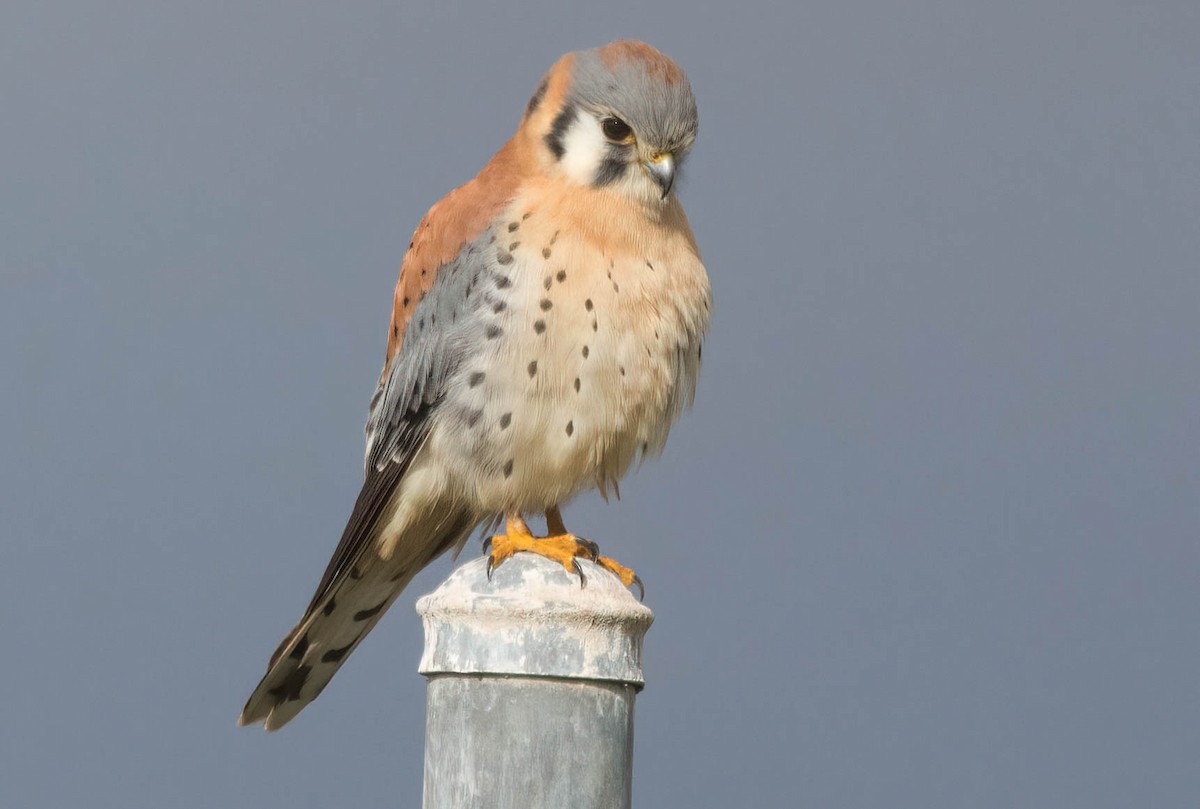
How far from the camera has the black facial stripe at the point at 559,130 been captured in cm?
395

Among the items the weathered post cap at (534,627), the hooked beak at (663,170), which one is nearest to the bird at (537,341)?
the hooked beak at (663,170)

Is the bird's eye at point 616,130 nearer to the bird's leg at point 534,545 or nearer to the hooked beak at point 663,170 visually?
the hooked beak at point 663,170

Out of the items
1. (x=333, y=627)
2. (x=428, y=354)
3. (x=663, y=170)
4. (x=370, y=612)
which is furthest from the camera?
(x=370, y=612)

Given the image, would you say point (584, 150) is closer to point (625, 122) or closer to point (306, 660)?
point (625, 122)

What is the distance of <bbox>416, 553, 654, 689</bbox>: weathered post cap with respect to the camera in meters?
2.78

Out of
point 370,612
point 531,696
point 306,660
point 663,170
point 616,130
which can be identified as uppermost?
point 616,130

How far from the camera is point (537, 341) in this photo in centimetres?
369

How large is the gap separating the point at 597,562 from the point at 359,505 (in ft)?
2.32

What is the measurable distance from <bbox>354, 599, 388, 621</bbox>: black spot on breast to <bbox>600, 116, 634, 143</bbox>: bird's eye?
4.33 ft

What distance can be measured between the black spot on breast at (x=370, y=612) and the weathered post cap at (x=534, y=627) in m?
1.26

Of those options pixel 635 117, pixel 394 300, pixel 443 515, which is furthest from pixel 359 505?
pixel 635 117

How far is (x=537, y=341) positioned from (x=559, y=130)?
60 cm

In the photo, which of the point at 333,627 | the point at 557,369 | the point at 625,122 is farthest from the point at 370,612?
the point at 625,122

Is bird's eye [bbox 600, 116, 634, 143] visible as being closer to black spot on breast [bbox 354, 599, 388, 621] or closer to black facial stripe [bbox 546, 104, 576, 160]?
black facial stripe [bbox 546, 104, 576, 160]
